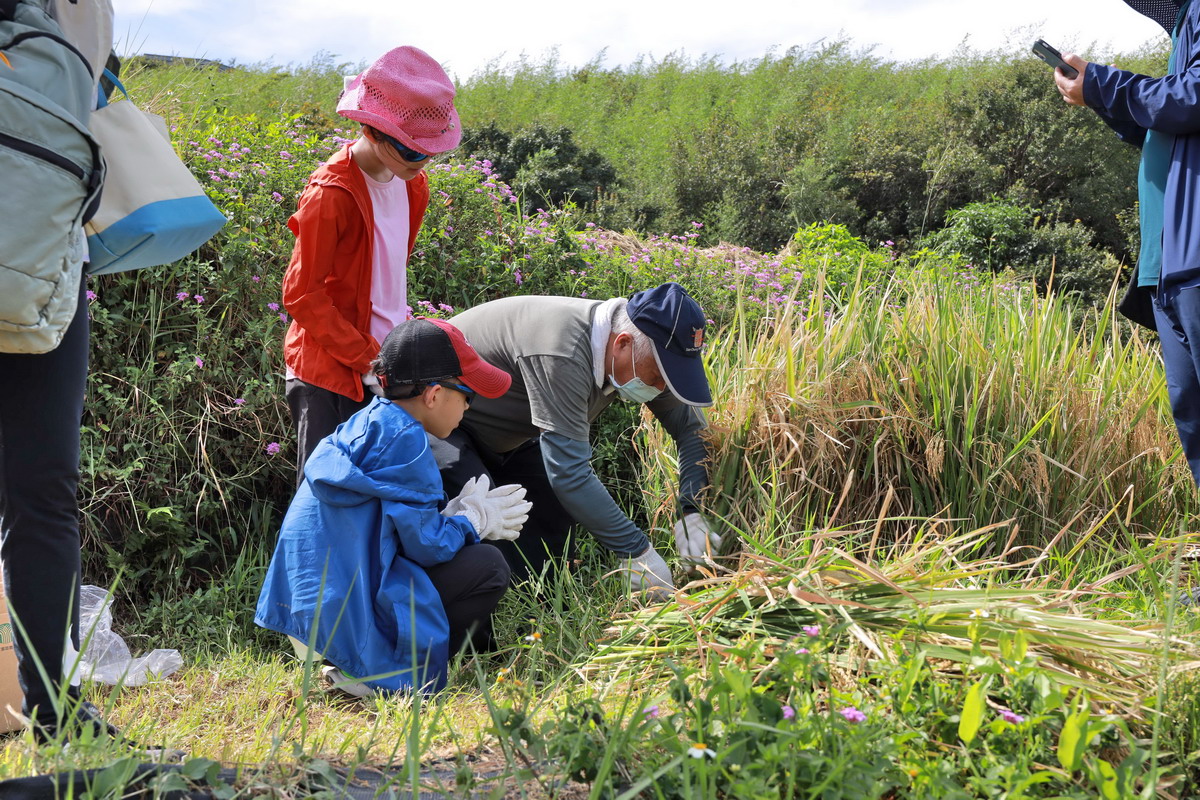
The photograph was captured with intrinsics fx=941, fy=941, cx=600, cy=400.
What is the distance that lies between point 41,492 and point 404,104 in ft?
4.86

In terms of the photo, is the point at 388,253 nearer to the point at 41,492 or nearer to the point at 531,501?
the point at 531,501

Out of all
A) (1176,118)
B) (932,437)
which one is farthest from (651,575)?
(1176,118)

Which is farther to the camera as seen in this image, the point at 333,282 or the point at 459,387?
the point at 333,282

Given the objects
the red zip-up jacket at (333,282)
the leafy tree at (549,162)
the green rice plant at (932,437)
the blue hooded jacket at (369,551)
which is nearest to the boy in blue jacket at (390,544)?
the blue hooded jacket at (369,551)

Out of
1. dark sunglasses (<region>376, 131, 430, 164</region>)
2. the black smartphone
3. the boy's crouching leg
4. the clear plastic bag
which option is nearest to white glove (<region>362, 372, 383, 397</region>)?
the boy's crouching leg

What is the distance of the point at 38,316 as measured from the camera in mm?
1562

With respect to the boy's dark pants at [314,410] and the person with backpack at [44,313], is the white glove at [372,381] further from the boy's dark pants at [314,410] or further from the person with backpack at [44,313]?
the person with backpack at [44,313]

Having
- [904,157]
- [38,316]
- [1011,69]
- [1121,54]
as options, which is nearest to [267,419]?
[38,316]

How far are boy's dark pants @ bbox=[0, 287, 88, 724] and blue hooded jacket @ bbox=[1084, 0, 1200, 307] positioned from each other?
2.58m

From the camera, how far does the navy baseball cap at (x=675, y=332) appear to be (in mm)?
2697

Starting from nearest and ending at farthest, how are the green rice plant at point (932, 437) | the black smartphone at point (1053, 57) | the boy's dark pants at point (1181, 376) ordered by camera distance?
the boy's dark pants at point (1181, 376), the black smartphone at point (1053, 57), the green rice plant at point (932, 437)

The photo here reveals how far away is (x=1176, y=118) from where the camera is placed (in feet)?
7.93

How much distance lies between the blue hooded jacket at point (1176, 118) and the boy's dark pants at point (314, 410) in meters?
2.28

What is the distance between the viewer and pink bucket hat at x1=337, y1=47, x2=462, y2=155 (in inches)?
107
